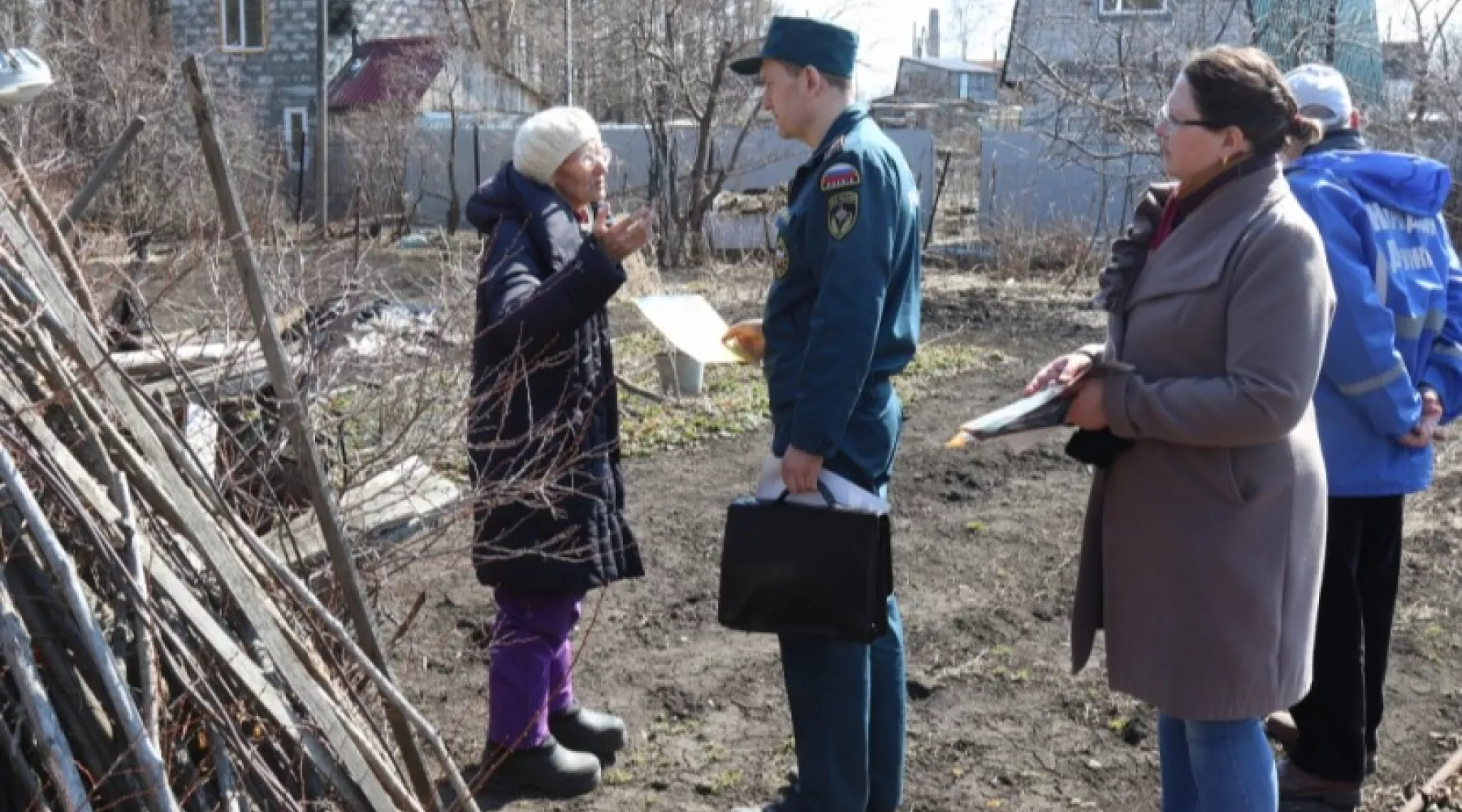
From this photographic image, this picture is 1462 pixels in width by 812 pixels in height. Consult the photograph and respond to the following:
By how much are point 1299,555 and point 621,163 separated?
21160 millimetres

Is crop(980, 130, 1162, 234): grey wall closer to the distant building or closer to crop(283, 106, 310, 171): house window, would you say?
crop(283, 106, 310, 171): house window

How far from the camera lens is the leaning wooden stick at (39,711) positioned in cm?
229

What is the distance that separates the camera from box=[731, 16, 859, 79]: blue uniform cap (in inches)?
143

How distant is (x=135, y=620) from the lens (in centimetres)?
251

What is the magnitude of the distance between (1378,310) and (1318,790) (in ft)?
4.24

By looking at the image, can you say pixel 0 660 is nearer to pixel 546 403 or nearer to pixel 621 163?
pixel 546 403

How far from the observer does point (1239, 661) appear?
3156 millimetres

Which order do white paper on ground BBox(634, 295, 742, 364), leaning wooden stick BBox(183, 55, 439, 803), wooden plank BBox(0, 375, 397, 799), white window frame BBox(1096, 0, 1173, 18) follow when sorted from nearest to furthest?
1. wooden plank BBox(0, 375, 397, 799)
2. leaning wooden stick BBox(183, 55, 439, 803)
3. white paper on ground BBox(634, 295, 742, 364)
4. white window frame BBox(1096, 0, 1173, 18)

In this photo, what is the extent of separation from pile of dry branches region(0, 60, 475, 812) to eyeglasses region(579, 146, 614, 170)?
1273mm

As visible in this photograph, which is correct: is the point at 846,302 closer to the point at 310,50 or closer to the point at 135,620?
the point at 135,620

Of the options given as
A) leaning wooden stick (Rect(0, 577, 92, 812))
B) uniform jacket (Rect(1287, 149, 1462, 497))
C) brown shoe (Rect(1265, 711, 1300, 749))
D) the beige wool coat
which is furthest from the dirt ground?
leaning wooden stick (Rect(0, 577, 92, 812))

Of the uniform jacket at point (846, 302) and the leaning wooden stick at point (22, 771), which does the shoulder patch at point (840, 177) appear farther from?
the leaning wooden stick at point (22, 771)

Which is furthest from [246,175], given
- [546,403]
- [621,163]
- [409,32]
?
[409,32]

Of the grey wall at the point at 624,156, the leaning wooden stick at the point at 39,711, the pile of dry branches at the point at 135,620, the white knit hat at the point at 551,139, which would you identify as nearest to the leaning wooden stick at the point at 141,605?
the pile of dry branches at the point at 135,620
